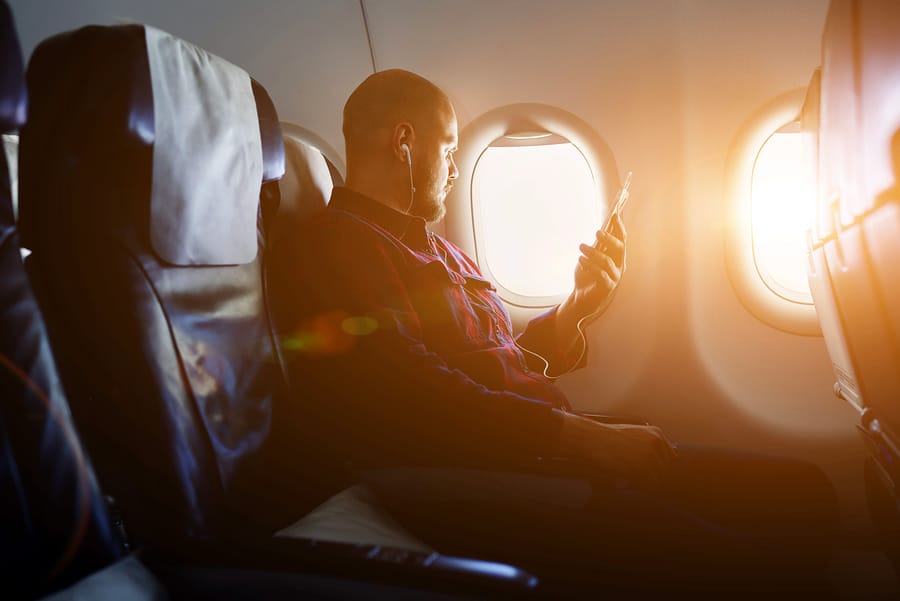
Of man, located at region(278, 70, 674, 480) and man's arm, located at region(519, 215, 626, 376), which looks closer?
man, located at region(278, 70, 674, 480)

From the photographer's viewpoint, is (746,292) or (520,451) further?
(746,292)

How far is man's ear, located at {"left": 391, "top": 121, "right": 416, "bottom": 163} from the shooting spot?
1.79 m

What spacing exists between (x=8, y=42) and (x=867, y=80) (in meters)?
1.11

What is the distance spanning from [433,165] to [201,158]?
2.72ft

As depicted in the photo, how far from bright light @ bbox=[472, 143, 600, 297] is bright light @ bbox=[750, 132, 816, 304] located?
566 mm

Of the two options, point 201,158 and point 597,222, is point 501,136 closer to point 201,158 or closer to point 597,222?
point 597,222

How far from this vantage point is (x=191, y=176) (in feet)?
3.68

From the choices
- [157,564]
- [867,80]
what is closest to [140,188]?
[157,564]

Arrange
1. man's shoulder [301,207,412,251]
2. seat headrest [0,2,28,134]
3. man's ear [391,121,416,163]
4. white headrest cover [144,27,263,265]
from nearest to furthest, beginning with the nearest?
seat headrest [0,2,28,134]
white headrest cover [144,27,263,265]
man's shoulder [301,207,412,251]
man's ear [391,121,416,163]

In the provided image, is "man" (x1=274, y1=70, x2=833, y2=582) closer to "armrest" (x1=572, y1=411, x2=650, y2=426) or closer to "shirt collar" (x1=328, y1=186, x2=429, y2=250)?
"shirt collar" (x1=328, y1=186, x2=429, y2=250)

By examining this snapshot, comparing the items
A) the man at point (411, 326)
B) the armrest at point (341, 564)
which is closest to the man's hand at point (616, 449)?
the man at point (411, 326)

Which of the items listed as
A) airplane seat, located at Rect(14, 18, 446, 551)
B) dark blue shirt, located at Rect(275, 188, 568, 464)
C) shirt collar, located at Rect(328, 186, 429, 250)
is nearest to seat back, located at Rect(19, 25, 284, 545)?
airplane seat, located at Rect(14, 18, 446, 551)

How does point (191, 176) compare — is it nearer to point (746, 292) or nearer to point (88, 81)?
point (88, 81)

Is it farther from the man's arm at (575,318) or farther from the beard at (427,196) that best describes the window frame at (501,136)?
the beard at (427,196)
